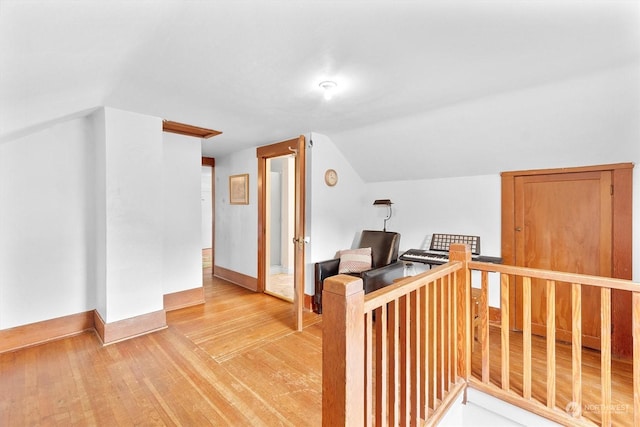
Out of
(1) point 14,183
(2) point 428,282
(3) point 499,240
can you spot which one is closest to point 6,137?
(1) point 14,183

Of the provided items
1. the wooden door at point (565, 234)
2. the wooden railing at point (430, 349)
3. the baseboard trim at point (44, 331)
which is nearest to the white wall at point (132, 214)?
the baseboard trim at point (44, 331)

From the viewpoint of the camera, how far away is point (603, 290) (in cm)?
156

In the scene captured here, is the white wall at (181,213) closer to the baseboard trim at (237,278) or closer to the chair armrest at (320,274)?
the baseboard trim at (237,278)

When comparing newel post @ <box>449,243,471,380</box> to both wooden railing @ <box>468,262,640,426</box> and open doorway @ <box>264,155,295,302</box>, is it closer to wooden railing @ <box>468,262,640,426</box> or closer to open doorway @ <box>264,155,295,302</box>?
wooden railing @ <box>468,262,640,426</box>

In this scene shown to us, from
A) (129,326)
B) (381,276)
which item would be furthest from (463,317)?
(129,326)

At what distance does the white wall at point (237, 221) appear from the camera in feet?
14.3

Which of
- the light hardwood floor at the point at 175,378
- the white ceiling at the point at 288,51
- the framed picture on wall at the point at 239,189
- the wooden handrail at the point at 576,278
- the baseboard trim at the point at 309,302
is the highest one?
the white ceiling at the point at 288,51

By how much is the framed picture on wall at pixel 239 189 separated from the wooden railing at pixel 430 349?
3.23 metres

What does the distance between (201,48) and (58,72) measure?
0.80 meters

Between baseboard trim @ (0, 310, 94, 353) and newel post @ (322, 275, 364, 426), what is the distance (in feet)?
10.2

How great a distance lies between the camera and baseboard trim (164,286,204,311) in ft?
11.8

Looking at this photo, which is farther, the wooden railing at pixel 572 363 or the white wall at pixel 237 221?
the white wall at pixel 237 221

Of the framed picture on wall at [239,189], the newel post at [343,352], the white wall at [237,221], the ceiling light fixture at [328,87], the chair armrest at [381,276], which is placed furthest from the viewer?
the framed picture on wall at [239,189]

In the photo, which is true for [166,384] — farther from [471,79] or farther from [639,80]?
[639,80]
